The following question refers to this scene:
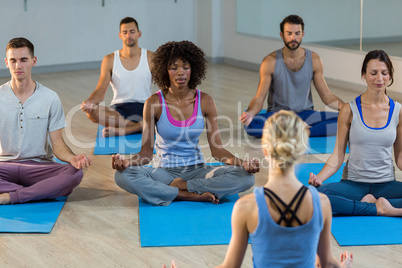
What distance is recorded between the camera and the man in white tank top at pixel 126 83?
5066 millimetres

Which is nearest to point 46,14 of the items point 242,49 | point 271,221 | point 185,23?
point 185,23

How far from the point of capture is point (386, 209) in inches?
126

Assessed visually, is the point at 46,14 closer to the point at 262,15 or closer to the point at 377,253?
the point at 262,15

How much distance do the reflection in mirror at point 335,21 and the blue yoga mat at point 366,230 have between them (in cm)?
365

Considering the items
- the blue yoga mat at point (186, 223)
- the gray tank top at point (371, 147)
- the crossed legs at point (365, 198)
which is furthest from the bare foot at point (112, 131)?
the gray tank top at point (371, 147)

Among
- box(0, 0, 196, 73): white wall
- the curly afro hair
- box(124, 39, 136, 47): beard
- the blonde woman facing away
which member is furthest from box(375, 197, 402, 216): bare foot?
box(0, 0, 196, 73): white wall

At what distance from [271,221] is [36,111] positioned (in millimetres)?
2141

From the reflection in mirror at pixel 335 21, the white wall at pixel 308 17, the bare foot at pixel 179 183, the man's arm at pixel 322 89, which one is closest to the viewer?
the bare foot at pixel 179 183

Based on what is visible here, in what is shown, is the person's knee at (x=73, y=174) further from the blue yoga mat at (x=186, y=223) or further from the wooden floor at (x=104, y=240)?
the blue yoga mat at (x=186, y=223)

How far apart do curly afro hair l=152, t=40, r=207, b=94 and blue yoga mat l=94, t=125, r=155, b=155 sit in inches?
45.5

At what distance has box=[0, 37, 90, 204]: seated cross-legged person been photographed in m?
3.48

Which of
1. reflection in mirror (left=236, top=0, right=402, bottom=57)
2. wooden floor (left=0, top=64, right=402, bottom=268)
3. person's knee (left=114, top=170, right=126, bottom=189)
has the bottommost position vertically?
wooden floor (left=0, top=64, right=402, bottom=268)

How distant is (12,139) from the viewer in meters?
3.57

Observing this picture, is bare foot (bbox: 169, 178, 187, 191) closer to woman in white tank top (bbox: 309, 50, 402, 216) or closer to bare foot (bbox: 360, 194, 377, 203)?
woman in white tank top (bbox: 309, 50, 402, 216)
